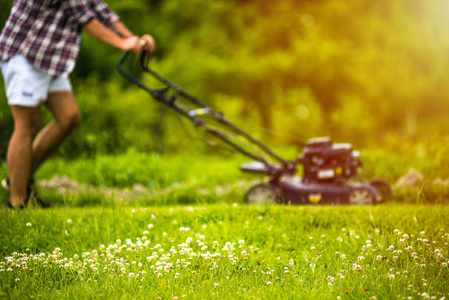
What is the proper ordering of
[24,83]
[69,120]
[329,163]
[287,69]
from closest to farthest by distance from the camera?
[24,83], [69,120], [329,163], [287,69]

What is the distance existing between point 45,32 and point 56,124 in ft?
2.05

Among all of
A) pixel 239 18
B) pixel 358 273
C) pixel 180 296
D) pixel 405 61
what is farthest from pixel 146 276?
pixel 239 18

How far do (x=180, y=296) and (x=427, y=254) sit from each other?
110 cm

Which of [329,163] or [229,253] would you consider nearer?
[229,253]

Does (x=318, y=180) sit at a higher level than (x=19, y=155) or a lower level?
higher

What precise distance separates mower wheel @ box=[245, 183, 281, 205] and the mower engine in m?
0.24

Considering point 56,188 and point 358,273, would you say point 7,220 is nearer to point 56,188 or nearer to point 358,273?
point 56,188

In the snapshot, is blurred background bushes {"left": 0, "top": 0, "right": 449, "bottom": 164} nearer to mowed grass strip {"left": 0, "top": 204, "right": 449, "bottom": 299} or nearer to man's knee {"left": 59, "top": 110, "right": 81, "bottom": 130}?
man's knee {"left": 59, "top": 110, "right": 81, "bottom": 130}

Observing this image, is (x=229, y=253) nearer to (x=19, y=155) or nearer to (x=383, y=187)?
(x=19, y=155)

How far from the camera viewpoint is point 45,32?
11.5 feet

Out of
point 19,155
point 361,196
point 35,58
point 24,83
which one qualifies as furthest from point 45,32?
point 361,196

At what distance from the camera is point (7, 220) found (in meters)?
3.01

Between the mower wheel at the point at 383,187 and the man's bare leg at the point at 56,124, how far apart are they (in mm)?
2198

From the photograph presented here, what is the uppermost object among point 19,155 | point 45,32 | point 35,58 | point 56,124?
point 45,32
